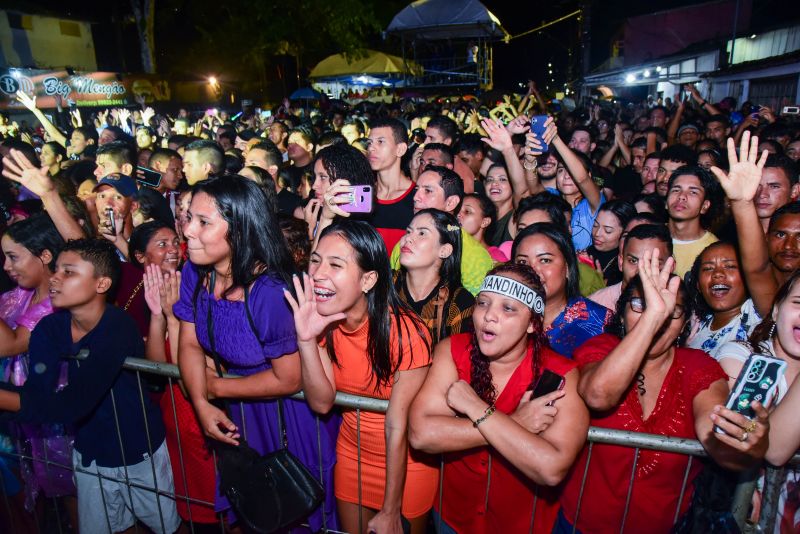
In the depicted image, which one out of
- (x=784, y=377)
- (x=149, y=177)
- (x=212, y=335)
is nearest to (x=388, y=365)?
(x=212, y=335)

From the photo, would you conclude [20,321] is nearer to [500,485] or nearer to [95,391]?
[95,391]

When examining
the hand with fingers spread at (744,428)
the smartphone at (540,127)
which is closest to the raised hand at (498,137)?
the smartphone at (540,127)

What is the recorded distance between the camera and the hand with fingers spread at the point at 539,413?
83.4 inches

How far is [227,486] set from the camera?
2297 millimetres

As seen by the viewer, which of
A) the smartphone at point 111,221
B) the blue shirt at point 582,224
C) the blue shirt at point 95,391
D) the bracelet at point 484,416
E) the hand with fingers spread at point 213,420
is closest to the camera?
the bracelet at point 484,416

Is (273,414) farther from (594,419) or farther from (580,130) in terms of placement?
(580,130)

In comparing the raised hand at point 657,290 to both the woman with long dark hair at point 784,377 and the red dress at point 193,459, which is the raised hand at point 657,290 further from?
the red dress at point 193,459

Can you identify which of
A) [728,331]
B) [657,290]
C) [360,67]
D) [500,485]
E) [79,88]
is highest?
[360,67]

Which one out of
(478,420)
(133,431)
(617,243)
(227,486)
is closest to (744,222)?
(617,243)

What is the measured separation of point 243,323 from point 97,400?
37.1 inches

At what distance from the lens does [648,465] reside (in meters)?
2.24

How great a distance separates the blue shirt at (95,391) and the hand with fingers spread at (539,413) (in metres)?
1.85

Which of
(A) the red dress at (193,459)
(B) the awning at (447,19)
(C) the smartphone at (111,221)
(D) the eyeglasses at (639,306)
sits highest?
(B) the awning at (447,19)

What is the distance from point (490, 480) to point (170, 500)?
6.21ft
